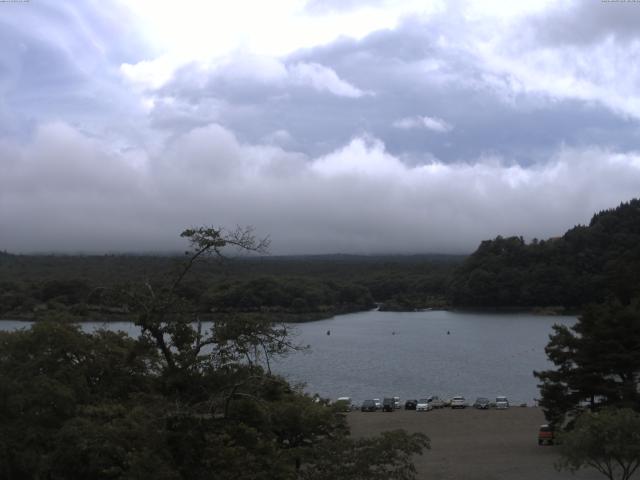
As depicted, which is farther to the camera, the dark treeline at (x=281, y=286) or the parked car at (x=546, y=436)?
the dark treeline at (x=281, y=286)

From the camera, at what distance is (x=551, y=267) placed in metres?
110

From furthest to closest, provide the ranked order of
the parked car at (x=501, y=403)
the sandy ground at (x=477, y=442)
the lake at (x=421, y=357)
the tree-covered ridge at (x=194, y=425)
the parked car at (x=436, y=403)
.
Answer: the lake at (x=421, y=357), the parked car at (x=436, y=403), the parked car at (x=501, y=403), the sandy ground at (x=477, y=442), the tree-covered ridge at (x=194, y=425)

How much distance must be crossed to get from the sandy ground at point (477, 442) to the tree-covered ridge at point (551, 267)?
2877 inches

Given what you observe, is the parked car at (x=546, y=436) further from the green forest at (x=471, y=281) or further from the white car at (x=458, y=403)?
the green forest at (x=471, y=281)

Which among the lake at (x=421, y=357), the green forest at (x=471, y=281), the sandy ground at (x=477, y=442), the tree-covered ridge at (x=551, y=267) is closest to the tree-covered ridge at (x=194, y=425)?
the sandy ground at (x=477, y=442)

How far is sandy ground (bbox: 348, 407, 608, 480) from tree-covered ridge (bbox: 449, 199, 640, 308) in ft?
240

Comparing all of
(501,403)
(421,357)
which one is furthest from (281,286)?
(501,403)

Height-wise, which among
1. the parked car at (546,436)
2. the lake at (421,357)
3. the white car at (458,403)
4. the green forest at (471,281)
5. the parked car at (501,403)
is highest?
the green forest at (471,281)

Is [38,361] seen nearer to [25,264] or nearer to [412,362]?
[412,362]

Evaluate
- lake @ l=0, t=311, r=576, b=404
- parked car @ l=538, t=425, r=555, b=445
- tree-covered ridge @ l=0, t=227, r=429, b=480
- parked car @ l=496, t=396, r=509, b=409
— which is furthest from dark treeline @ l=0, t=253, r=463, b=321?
tree-covered ridge @ l=0, t=227, r=429, b=480

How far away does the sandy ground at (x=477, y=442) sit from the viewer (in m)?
21.8

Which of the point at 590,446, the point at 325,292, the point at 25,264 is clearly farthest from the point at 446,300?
the point at 590,446

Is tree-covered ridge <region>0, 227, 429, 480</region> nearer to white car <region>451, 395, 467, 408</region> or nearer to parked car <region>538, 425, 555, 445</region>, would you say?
parked car <region>538, 425, 555, 445</region>

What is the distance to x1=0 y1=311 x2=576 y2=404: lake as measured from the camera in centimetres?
4819
